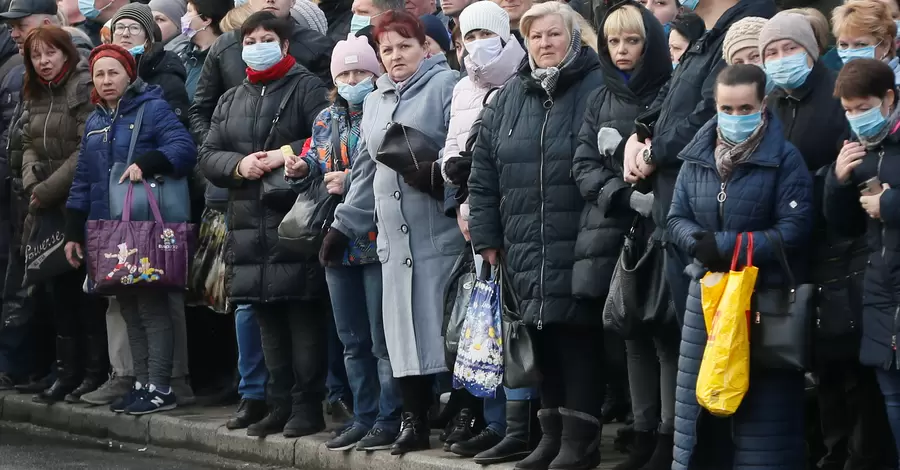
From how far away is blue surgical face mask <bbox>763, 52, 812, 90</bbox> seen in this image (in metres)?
7.85

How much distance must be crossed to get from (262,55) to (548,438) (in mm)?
3004

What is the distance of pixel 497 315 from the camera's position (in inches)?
A: 354

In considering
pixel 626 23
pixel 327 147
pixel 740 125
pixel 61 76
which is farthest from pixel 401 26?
pixel 61 76

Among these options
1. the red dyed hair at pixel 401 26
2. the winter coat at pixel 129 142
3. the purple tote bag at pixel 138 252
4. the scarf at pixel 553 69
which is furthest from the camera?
the winter coat at pixel 129 142

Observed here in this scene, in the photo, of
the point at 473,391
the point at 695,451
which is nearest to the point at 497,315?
the point at 473,391

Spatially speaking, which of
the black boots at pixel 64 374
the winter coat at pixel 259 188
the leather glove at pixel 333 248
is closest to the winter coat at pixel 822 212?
the leather glove at pixel 333 248

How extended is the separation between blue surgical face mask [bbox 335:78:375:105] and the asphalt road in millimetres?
2147

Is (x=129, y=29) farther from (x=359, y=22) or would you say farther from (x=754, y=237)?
(x=754, y=237)

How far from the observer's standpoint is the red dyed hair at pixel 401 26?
31.8ft

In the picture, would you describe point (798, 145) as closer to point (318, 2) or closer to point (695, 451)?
point (695, 451)

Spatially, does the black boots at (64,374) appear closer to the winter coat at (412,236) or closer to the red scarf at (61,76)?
the red scarf at (61,76)

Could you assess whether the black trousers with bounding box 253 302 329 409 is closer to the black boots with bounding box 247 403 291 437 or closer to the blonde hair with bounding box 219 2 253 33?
the black boots with bounding box 247 403 291 437

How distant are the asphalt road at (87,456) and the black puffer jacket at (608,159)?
2.80 metres

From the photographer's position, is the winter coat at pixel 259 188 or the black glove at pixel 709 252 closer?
the black glove at pixel 709 252
